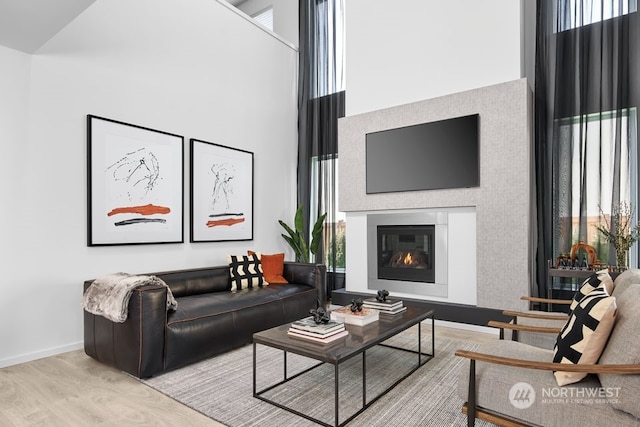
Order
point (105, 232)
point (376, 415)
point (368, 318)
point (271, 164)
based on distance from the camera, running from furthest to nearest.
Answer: point (271, 164) → point (105, 232) → point (368, 318) → point (376, 415)

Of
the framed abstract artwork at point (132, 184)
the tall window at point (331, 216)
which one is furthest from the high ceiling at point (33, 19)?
the tall window at point (331, 216)

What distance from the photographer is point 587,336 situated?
62.6 inches

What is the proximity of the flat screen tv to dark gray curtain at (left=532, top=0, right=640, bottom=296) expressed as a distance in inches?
28.6

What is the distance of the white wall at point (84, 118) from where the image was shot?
3.04 meters

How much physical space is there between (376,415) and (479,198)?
2.59 meters

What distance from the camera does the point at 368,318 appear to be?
2.66m

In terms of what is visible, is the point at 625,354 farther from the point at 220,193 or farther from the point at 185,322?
the point at 220,193

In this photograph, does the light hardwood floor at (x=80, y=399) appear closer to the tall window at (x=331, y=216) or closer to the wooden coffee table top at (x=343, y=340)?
the wooden coffee table top at (x=343, y=340)

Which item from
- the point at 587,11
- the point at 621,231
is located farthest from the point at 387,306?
the point at 587,11

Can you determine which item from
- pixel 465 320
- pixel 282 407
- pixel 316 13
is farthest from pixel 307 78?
pixel 282 407

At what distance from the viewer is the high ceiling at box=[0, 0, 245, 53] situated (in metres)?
2.29

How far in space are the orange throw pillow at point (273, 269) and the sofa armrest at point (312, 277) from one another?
4.6 inches

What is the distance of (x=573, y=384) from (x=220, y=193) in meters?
3.96

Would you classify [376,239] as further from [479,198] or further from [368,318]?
[368,318]
